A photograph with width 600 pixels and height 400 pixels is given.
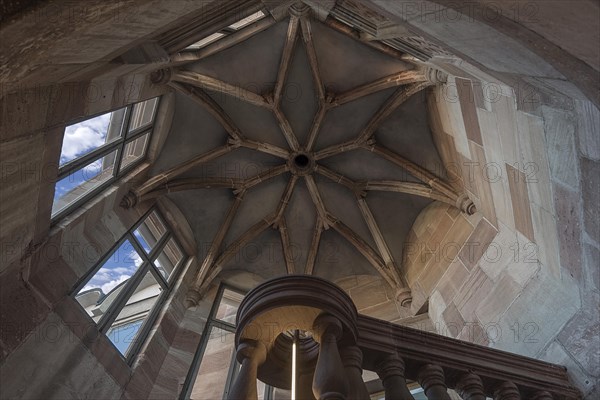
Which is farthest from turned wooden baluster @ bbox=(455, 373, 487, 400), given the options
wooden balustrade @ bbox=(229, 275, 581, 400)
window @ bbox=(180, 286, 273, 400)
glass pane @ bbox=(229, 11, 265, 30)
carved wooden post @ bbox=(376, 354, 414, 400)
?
glass pane @ bbox=(229, 11, 265, 30)

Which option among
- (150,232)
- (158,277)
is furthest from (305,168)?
(158,277)

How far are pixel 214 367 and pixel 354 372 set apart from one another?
5356 mm

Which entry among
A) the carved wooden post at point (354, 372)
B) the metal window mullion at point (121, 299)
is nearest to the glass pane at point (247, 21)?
the metal window mullion at point (121, 299)

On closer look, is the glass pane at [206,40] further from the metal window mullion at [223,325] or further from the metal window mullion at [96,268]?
the metal window mullion at [223,325]

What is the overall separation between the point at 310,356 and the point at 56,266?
3.93m

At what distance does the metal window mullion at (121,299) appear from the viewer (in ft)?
19.7

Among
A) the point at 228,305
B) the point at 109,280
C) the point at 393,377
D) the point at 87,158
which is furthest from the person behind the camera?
the point at 228,305

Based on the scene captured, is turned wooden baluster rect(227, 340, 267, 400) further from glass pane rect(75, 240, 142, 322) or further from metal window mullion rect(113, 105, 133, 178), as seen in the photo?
metal window mullion rect(113, 105, 133, 178)

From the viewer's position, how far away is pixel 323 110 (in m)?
9.00

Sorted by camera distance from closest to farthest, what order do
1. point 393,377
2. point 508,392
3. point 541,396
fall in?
point 393,377 → point 508,392 → point 541,396

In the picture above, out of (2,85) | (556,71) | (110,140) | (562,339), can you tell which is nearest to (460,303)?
(562,339)

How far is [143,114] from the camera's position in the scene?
757 cm

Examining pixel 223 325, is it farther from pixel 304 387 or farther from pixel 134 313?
pixel 304 387

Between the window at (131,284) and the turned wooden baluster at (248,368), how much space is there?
3764 mm
